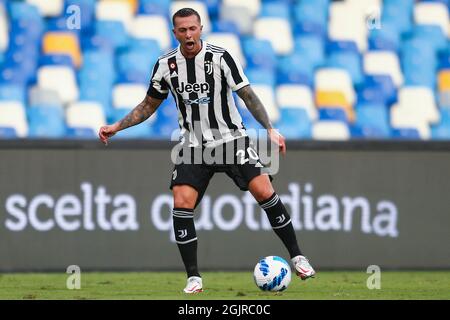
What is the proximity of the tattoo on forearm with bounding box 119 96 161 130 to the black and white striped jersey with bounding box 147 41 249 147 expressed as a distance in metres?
0.20

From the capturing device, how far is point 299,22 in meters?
13.9

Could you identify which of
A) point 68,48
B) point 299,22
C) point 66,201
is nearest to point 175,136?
point 66,201

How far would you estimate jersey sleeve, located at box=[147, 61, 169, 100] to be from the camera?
810 cm

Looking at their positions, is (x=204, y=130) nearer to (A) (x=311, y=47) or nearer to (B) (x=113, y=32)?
(B) (x=113, y=32)

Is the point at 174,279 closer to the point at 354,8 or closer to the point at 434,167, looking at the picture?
the point at 434,167

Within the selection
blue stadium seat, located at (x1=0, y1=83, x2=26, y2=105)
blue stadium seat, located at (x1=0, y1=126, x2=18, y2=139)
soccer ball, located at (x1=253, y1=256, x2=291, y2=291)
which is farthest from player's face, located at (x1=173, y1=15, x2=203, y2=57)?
blue stadium seat, located at (x1=0, y1=83, x2=26, y2=105)

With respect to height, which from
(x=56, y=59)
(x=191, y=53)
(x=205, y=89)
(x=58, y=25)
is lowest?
(x=205, y=89)

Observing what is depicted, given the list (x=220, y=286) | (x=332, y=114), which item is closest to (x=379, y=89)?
(x=332, y=114)

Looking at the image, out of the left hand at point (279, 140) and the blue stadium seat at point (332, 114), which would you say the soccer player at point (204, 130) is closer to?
the left hand at point (279, 140)

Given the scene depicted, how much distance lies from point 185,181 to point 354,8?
6975 mm

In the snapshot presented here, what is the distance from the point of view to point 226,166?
812 centimetres

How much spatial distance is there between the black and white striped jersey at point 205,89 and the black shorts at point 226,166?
0.08m

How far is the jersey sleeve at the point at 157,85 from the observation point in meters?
8.10

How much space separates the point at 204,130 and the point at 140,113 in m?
0.57
